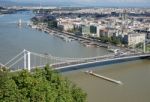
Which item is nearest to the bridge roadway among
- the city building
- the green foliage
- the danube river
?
the danube river

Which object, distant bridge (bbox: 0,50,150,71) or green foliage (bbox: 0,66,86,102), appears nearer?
green foliage (bbox: 0,66,86,102)

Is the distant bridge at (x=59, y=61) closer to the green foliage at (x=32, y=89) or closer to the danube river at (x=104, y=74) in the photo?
the danube river at (x=104, y=74)

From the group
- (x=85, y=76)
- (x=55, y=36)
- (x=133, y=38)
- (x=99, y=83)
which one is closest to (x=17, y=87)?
(x=99, y=83)

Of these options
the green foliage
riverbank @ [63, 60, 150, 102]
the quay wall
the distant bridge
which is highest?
the green foliage

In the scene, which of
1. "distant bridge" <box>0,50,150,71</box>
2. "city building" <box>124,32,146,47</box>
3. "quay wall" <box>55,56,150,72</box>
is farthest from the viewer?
"city building" <box>124,32,146,47</box>

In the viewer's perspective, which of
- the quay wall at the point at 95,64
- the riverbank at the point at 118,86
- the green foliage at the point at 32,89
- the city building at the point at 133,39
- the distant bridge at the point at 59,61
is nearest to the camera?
the green foliage at the point at 32,89

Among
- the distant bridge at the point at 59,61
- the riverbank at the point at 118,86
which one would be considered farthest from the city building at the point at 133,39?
the riverbank at the point at 118,86

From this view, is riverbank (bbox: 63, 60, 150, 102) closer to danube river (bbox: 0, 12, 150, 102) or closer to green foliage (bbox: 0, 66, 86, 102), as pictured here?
danube river (bbox: 0, 12, 150, 102)

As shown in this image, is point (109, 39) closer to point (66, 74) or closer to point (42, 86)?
point (66, 74)
